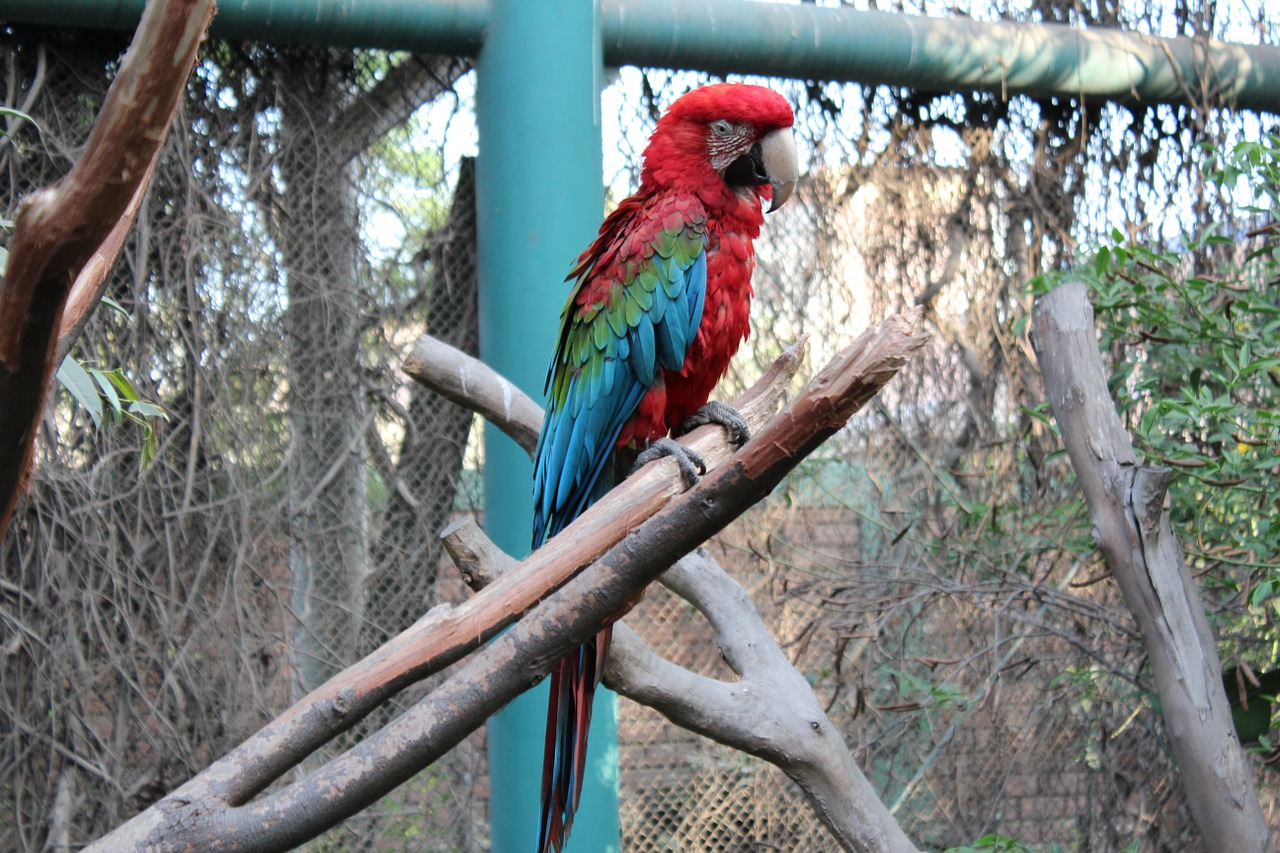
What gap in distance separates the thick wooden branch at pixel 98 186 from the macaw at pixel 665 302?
0.96 metres

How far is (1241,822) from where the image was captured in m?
1.86

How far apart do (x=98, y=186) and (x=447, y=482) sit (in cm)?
202

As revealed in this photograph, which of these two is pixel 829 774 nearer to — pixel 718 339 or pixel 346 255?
pixel 718 339

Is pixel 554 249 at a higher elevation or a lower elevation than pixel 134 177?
higher

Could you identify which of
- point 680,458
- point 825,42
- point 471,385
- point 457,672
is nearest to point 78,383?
point 457,672

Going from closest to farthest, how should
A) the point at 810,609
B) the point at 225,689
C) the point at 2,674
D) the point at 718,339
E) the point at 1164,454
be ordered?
1. the point at 718,339
2. the point at 1164,454
3. the point at 2,674
4. the point at 225,689
5. the point at 810,609

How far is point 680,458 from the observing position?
1.48 m

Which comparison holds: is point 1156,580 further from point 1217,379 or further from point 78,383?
point 78,383

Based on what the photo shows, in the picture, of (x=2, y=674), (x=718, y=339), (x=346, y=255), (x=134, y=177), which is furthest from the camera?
(x=346, y=255)

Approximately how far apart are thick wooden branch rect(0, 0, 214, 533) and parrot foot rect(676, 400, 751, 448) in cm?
105

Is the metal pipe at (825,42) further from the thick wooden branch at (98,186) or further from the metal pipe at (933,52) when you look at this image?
the thick wooden branch at (98,186)

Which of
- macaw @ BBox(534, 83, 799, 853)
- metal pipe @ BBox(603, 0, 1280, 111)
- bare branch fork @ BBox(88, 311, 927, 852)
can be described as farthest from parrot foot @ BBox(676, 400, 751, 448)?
metal pipe @ BBox(603, 0, 1280, 111)

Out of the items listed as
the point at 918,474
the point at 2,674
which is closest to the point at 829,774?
the point at 918,474

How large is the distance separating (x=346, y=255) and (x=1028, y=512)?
1.92m
